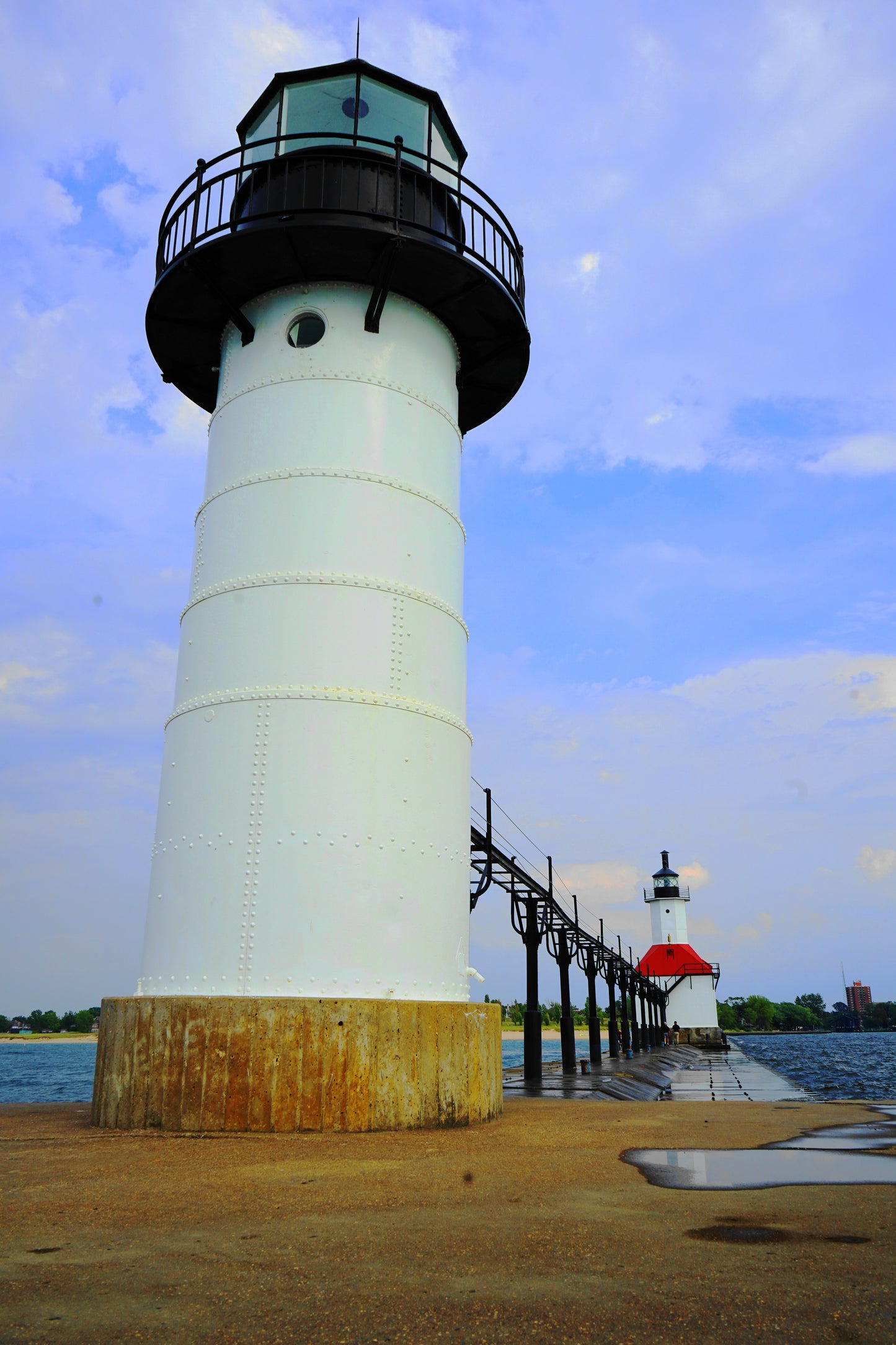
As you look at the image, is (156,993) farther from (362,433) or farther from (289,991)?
(362,433)

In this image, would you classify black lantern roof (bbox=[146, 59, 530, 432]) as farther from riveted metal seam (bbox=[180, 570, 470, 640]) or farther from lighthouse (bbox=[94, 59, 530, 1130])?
riveted metal seam (bbox=[180, 570, 470, 640])

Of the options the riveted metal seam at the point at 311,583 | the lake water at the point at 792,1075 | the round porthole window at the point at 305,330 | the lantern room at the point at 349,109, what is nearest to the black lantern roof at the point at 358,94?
the lantern room at the point at 349,109

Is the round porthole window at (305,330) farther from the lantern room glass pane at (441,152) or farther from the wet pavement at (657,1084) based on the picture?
the wet pavement at (657,1084)

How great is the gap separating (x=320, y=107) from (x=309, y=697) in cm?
889

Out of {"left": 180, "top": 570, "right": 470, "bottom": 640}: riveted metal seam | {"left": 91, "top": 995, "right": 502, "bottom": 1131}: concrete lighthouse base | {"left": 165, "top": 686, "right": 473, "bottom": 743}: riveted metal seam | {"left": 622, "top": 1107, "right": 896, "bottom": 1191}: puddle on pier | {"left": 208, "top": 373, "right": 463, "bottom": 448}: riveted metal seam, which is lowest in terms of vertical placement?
{"left": 622, "top": 1107, "right": 896, "bottom": 1191}: puddle on pier

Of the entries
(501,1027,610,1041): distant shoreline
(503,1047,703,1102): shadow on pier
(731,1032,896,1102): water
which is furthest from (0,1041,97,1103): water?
(501,1027,610,1041): distant shoreline

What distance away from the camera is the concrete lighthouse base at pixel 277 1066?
8.94 meters

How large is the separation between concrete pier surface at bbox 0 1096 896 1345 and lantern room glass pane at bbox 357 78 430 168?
12.9 metres

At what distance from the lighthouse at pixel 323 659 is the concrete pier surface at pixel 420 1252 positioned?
1.60 meters

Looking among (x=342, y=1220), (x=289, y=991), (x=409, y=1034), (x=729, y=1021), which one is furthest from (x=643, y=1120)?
(x=729, y=1021)

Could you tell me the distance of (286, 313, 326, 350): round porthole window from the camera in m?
12.7

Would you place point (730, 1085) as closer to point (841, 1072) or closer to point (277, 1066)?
point (277, 1066)

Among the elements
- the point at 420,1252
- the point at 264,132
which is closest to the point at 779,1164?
the point at 420,1252

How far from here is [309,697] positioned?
10797mm
